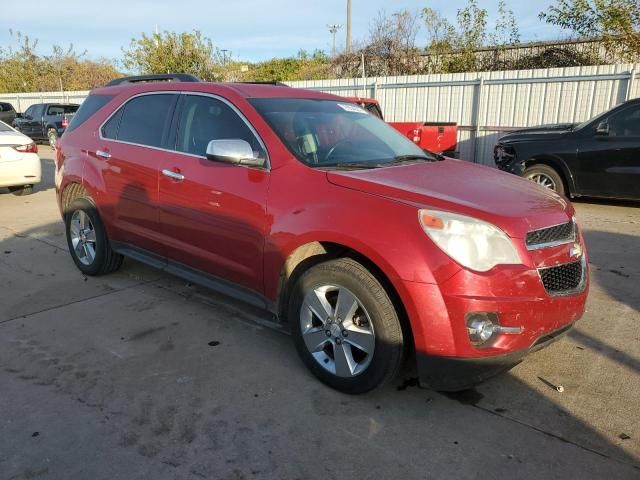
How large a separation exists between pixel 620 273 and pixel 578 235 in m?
2.52

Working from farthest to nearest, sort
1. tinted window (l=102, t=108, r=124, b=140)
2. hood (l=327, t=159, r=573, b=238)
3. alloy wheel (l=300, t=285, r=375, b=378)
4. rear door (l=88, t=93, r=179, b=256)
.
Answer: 1. tinted window (l=102, t=108, r=124, b=140)
2. rear door (l=88, t=93, r=179, b=256)
3. alloy wheel (l=300, t=285, r=375, b=378)
4. hood (l=327, t=159, r=573, b=238)

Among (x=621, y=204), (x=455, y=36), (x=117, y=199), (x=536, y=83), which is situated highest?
(x=455, y=36)

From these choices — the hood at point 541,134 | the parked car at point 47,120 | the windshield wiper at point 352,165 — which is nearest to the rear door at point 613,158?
the hood at point 541,134

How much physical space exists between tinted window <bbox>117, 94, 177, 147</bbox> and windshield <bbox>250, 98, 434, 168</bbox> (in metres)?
0.95

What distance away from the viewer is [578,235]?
3.30 metres

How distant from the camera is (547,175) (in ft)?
28.9

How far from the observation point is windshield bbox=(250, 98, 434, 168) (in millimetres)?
3559

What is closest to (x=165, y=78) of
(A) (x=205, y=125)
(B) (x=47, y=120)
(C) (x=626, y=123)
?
(A) (x=205, y=125)

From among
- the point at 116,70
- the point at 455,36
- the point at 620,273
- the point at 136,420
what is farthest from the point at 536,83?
the point at 116,70

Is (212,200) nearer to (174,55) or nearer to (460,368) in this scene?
(460,368)

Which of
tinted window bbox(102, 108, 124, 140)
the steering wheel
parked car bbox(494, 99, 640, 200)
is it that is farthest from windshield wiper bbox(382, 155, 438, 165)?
parked car bbox(494, 99, 640, 200)

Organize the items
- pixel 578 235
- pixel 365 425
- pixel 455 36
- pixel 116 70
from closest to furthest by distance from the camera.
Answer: pixel 365 425, pixel 578 235, pixel 455 36, pixel 116 70

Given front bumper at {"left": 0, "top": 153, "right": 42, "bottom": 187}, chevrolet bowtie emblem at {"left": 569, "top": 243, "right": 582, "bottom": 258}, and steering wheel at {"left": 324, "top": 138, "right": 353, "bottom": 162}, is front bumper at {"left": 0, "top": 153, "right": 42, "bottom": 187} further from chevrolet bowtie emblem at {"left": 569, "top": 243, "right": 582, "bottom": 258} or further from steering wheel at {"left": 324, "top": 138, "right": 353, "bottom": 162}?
chevrolet bowtie emblem at {"left": 569, "top": 243, "right": 582, "bottom": 258}

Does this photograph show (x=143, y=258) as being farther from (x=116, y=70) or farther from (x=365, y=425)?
(x=116, y=70)
